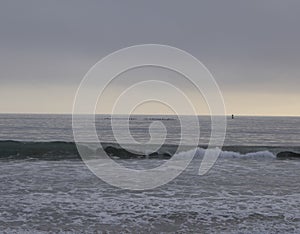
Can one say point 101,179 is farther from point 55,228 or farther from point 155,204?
point 55,228

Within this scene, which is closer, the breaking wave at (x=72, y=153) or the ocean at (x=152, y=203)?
the ocean at (x=152, y=203)

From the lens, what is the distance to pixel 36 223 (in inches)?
351

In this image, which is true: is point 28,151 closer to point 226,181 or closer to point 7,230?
point 226,181

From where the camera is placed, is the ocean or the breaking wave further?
the breaking wave

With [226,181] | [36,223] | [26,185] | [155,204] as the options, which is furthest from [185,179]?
[36,223]

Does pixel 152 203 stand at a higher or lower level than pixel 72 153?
lower

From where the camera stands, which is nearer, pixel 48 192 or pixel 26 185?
pixel 48 192

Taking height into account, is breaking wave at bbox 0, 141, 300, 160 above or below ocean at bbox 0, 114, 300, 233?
above

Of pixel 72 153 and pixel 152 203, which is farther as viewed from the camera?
pixel 72 153

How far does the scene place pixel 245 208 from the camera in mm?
10617

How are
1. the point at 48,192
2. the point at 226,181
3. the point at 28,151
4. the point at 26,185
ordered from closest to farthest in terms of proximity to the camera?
the point at 48,192 < the point at 26,185 < the point at 226,181 < the point at 28,151

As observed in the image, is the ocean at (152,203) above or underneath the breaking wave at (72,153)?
underneath

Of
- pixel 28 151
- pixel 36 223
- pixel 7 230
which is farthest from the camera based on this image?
pixel 28 151

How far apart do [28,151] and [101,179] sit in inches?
465
